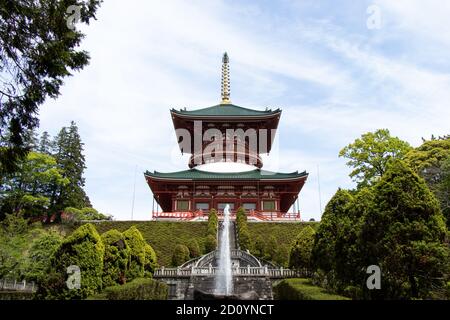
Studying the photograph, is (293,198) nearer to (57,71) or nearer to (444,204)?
(444,204)

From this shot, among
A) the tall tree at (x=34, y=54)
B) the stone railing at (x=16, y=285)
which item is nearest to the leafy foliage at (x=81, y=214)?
the stone railing at (x=16, y=285)

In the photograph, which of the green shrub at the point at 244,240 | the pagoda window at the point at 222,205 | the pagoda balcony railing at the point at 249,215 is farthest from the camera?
the pagoda window at the point at 222,205

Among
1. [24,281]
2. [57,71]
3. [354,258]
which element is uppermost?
[57,71]

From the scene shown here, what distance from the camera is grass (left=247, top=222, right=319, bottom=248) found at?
30166mm

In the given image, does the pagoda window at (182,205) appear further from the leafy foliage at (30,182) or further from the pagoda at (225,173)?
the leafy foliage at (30,182)

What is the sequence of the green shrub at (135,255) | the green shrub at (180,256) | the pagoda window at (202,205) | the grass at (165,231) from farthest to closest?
1. the pagoda window at (202,205)
2. the grass at (165,231)
3. the green shrub at (180,256)
4. the green shrub at (135,255)

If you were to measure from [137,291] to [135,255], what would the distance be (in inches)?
118

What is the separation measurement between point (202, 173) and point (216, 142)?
20.5 ft

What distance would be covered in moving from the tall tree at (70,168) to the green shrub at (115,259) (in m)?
27.8

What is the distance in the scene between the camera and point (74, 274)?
41.1 ft

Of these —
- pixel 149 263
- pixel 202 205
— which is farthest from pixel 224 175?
pixel 149 263

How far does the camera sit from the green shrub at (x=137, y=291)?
13.0m
